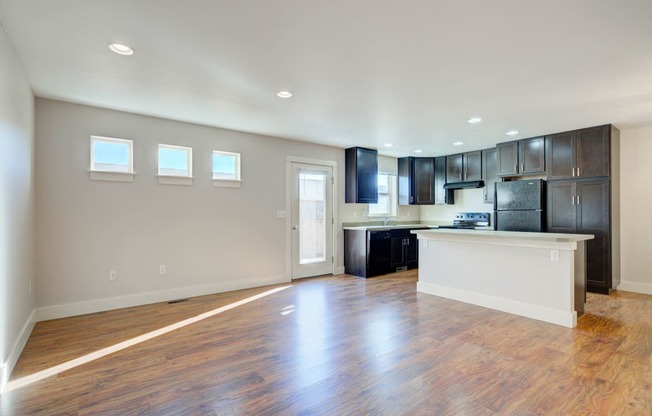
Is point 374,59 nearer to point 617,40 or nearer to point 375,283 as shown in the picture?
point 617,40

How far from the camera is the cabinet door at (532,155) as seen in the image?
542 cm

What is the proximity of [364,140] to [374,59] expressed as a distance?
10.2ft

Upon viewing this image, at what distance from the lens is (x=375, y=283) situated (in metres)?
5.56

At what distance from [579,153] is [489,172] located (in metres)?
1.59

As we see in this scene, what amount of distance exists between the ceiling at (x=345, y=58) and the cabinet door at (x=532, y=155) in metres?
1.00

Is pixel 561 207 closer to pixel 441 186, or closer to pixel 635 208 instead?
pixel 635 208

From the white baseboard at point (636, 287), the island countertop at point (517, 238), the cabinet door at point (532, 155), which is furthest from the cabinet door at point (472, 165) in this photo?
the white baseboard at point (636, 287)

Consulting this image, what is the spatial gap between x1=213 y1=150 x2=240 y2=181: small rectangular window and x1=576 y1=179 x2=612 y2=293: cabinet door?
530cm

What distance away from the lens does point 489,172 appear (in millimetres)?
6461

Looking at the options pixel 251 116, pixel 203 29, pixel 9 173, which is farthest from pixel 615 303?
pixel 9 173

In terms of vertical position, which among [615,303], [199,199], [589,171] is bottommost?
[615,303]

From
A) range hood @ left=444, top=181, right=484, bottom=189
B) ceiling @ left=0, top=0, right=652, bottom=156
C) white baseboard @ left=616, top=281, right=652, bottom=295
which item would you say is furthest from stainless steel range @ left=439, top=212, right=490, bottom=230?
ceiling @ left=0, top=0, right=652, bottom=156

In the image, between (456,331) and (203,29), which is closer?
(203,29)

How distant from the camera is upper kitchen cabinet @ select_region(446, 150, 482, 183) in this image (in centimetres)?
665
